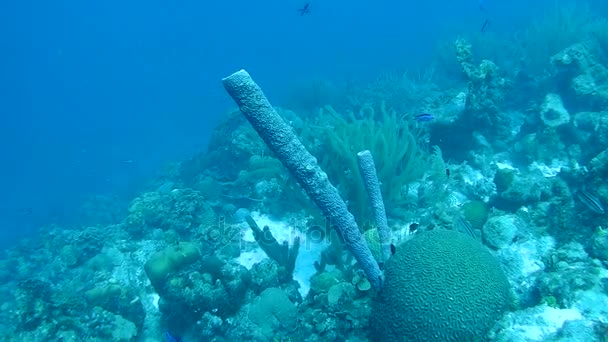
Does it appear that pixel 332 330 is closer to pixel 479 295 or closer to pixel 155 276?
pixel 479 295

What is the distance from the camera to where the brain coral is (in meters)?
3.68

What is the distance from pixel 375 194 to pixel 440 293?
1.28m

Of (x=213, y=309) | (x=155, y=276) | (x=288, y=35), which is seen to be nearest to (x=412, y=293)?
(x=213, y=309)

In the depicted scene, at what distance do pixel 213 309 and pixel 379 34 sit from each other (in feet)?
154

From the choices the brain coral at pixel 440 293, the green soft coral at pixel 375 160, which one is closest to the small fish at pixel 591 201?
the brain coral at pixel 440 293

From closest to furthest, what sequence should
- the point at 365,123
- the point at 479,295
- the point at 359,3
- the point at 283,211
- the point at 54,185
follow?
the point at 479,295 → the point at 365,123 → the point at 283,211 → the point at 54,185 → the point at 359,3

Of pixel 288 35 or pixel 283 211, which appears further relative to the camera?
pixel 288 35

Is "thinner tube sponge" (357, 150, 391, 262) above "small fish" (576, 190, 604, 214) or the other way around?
above

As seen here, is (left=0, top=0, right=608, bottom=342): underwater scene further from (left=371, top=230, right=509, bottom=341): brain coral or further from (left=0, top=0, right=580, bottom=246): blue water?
(left=0, top=0, right=580, bottom=246): blue water

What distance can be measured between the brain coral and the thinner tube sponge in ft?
1.41

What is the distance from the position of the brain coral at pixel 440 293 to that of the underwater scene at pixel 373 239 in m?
0.01

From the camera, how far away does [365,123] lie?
6793 mm

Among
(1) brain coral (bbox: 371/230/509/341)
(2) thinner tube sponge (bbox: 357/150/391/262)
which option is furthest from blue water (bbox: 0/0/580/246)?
(1) brain coral (bbox: 371/230/509/341)

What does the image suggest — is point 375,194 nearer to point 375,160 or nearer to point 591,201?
point 375,160
